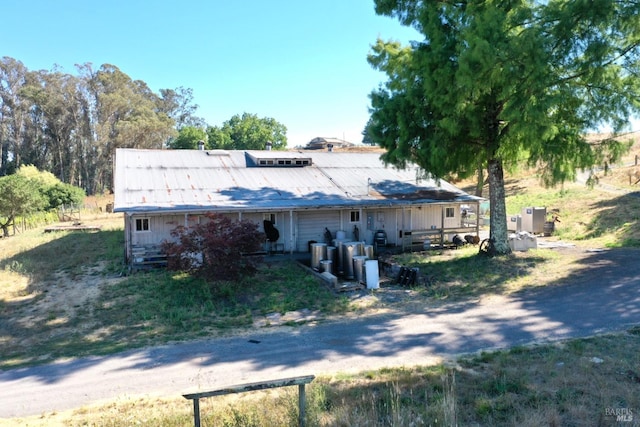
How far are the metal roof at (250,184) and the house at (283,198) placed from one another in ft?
0.13

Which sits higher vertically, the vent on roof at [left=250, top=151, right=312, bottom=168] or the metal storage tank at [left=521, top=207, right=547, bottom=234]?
the vent on roof at [left=250, top=151, right=312, bottom=168]

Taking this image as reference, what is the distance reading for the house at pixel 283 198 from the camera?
671 inches

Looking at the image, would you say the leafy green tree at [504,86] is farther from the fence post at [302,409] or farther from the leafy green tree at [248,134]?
the leafy green tree at [248,134]

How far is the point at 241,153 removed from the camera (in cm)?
2441

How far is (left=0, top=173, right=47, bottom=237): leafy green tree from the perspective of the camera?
27.8 metres

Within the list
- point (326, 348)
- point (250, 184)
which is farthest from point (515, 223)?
point (326, 348)

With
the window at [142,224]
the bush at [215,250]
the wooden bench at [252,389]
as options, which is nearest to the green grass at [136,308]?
the bush at [215,250]

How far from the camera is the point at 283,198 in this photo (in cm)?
1869

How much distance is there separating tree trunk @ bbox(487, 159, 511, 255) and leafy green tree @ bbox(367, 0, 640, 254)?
39 millimetres

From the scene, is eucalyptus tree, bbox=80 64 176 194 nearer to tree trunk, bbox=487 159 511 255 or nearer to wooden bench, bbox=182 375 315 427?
tree trunk, bbox=487 159 511 255

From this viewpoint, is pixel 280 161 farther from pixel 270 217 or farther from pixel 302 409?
pixel 302 409

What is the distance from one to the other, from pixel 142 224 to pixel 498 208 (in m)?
14.0

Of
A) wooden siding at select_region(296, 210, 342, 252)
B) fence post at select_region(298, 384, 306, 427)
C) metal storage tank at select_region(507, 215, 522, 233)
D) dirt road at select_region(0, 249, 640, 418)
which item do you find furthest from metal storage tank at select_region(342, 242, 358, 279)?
metal storage tank at select_region(507, 215, 522, 233)

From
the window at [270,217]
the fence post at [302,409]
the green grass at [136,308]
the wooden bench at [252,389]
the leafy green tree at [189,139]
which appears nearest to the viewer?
the wooden bench at [252,389]
